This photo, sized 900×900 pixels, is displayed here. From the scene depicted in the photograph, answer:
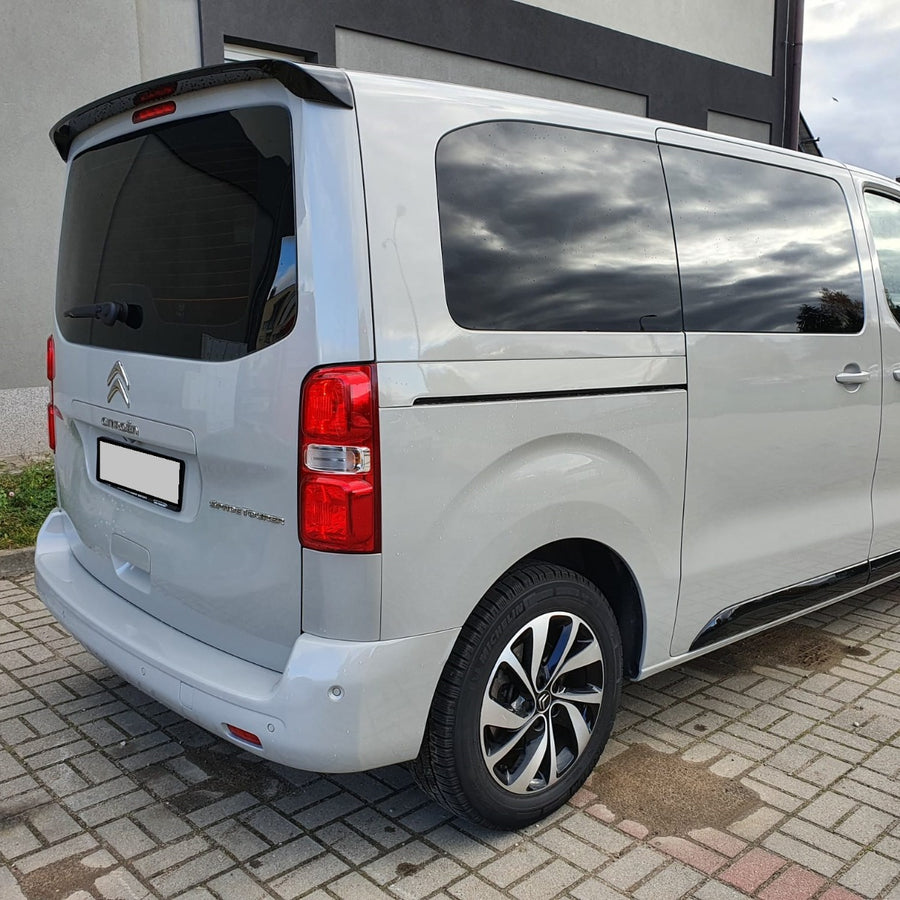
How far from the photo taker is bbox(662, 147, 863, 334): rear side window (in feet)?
9.57

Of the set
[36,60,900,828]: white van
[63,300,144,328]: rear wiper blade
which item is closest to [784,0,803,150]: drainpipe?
[36,60,900,828]: white van

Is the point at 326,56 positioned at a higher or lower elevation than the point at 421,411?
higher

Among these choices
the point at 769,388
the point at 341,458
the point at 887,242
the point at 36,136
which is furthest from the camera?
the point at 36,136

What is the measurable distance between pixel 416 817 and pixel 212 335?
4.84ft

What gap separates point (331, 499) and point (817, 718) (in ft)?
7.07

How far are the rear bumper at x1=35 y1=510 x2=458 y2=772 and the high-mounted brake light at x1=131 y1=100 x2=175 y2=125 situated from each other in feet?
4.63

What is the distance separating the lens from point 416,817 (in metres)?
2.74

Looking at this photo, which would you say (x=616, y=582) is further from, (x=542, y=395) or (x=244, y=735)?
(x=244, y=735)

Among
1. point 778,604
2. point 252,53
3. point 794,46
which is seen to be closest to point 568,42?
point 252,53

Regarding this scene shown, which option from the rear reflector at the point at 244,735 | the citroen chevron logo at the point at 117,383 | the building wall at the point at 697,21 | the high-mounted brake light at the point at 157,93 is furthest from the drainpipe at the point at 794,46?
the rear reflector at the point at 244,735

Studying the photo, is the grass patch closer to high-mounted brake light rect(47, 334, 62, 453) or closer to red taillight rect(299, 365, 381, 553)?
high-mounted brake light rect(47, 334, 62, 453)

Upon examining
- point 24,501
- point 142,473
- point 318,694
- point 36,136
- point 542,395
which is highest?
point 36,136

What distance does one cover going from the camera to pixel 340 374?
7.00 feet

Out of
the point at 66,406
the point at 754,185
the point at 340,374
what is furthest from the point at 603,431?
the point at 66,406
